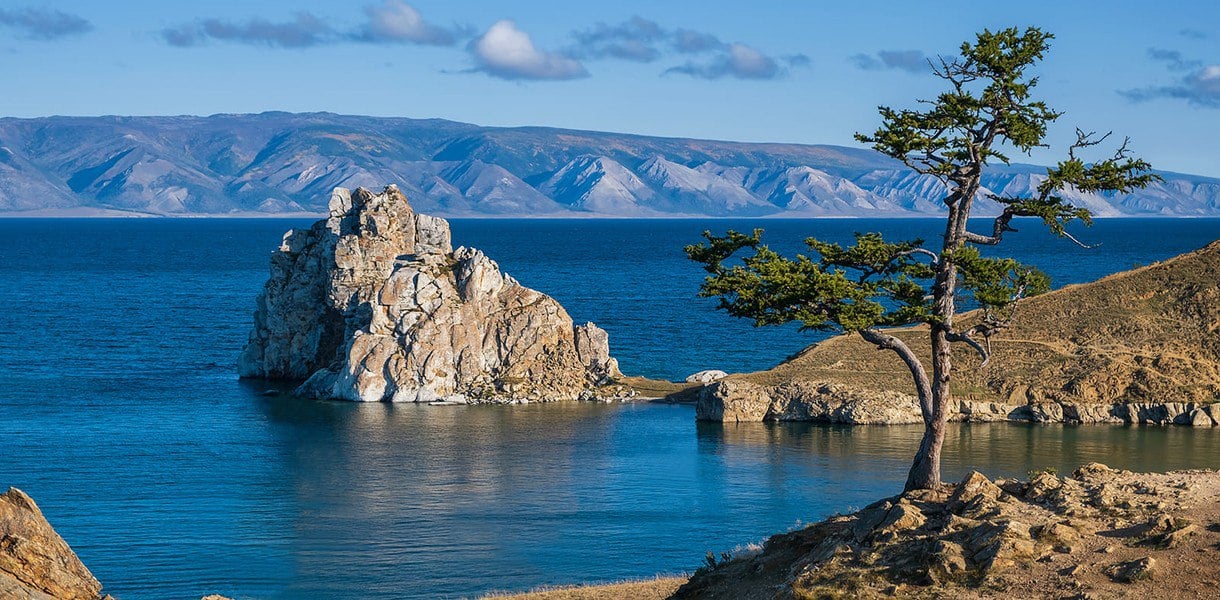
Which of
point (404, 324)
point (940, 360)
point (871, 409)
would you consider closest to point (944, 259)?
point (940, 360)

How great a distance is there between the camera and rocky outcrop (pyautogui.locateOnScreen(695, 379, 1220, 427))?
68625mm

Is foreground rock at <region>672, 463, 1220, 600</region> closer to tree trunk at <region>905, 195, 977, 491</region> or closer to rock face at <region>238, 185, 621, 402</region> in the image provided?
tree trunk at <region>905, 195, 977, 491</region>

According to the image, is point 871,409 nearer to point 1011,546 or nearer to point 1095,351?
point 1095,351

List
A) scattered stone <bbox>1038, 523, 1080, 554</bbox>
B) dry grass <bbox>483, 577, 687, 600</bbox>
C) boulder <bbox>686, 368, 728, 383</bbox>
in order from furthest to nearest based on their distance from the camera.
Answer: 1. boulder <bbox>686, 368, 728, 383</bbox>
2. dry grass <bbox>483, 577, 687, 600</bbox>
3. scattered stone <bbox>1038, 523, 1080, 554</bbox>

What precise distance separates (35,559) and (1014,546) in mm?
17566

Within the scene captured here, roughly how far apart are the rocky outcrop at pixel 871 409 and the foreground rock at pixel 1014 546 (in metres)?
44.0

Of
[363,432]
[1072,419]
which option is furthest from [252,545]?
[1072,419]

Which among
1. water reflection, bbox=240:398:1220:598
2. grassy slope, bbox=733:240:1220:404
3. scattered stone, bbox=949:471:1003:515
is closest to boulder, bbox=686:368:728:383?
grassy slope, bbox=733:240:1220:404

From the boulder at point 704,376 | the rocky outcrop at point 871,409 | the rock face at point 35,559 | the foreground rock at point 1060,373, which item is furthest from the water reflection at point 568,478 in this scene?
the rock face at point 35,559

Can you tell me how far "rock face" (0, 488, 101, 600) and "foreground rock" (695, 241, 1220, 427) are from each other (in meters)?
47.3

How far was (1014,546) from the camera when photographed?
22734mm

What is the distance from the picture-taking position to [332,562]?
41812mm

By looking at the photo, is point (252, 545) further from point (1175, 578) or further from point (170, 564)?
point (1175, 578)

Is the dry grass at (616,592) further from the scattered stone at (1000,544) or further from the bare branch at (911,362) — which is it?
the scattered stone at (1000,544)
